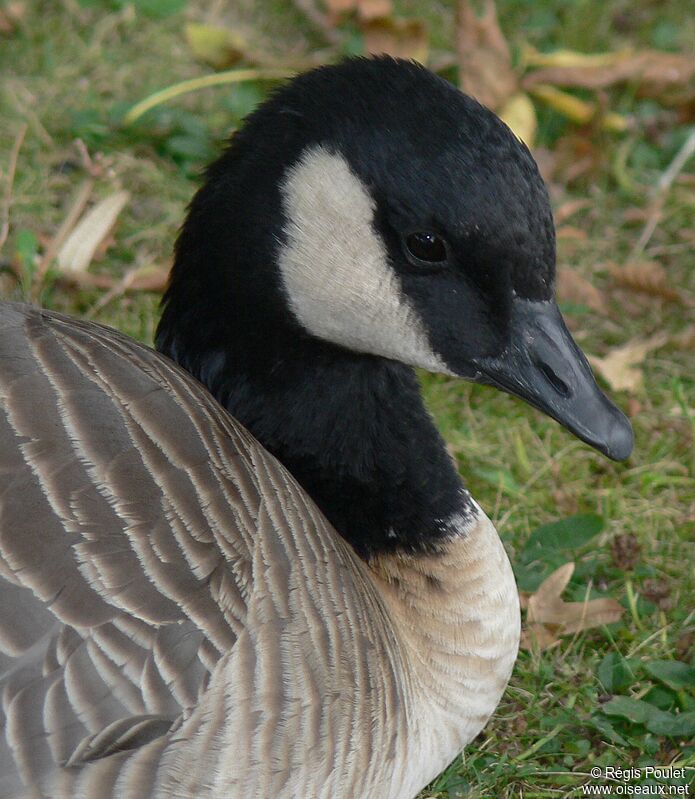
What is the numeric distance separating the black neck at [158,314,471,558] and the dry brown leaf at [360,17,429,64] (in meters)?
2.40

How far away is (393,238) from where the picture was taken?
6.87 feet

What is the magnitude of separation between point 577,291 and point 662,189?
2.23ft

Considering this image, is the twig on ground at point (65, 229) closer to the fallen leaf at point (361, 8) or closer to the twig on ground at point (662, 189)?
the fallen leaf at point (361, 8)

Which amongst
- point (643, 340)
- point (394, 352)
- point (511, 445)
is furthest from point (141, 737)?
point (643, 340)

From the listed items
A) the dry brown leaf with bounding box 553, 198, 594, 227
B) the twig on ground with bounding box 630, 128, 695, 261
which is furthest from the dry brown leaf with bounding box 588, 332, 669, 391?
the dry brown leaf with bounding box 553, 198, 594, 227

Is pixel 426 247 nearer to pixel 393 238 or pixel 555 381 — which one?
pixel 393 238

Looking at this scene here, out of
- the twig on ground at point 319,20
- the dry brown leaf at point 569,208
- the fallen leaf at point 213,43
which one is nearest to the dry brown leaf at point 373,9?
the twig on ground at point 319,20

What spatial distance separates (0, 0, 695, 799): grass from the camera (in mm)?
2652

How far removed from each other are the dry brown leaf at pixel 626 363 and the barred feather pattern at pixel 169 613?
59.1 inches

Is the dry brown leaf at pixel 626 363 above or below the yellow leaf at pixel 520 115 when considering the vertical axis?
below

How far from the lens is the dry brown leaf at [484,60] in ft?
14.3

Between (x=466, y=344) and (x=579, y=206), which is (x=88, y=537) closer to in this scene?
(x=466, y=344)

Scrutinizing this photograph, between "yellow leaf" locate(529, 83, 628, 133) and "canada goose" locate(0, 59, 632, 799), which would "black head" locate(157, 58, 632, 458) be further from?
"yellow leaf" locate(529, 83, 628, 133)

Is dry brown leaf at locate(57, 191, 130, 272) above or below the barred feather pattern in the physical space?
below
